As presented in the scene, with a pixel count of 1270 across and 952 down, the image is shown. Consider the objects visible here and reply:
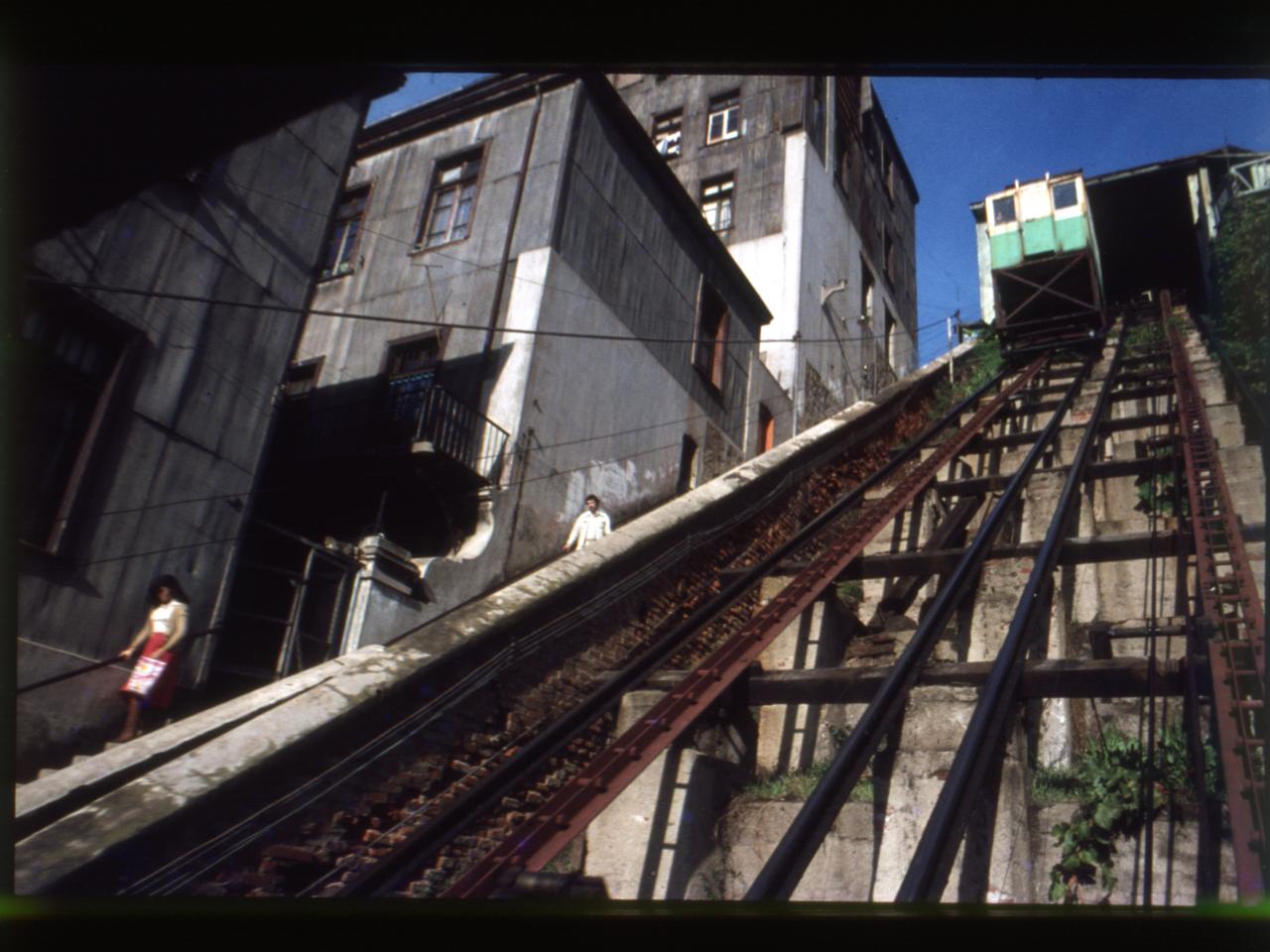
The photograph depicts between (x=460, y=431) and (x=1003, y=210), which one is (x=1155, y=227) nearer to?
(x=1003, y=210)

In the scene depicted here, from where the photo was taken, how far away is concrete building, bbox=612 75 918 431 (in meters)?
21.4

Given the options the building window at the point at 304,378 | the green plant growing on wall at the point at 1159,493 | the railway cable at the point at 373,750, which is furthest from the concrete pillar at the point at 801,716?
the building window at the point at 304,378

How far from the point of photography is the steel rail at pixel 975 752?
7.91 feet

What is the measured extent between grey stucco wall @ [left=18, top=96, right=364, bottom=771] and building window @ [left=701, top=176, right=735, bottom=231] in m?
14.5

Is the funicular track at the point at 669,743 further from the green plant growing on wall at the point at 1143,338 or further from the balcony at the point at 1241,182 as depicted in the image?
the balcony at the point at 1241,182

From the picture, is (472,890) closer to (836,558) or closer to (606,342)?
(836,558)

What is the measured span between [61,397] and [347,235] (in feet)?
29.8

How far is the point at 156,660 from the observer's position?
6.64m

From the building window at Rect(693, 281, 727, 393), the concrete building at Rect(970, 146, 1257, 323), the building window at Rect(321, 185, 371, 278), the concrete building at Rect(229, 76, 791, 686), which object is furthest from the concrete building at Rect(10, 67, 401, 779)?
the concrete building at Rect(970, 146, 1257, 323)

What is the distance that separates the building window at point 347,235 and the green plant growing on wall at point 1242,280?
523 inches

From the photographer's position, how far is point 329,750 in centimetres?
397

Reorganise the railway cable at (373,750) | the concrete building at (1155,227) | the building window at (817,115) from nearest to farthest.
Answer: the railway cable at (373,750), the concrete building at (1155,227), the building window at (817,115)

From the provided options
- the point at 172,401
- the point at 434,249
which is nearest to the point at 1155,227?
the point at 434,249

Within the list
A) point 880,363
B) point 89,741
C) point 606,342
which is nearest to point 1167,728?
point 89,741
